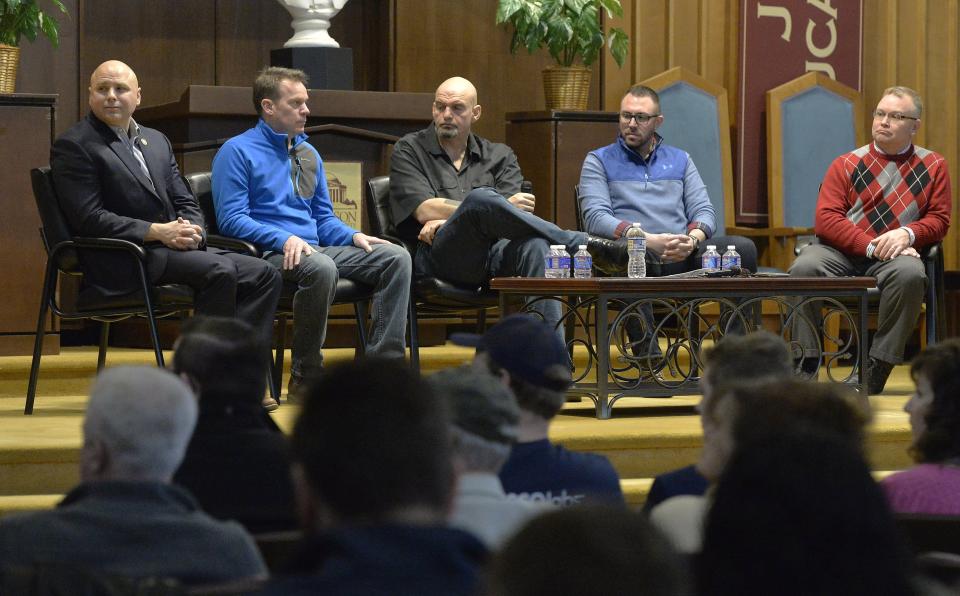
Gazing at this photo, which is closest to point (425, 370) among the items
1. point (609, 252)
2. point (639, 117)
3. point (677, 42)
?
point (609, 252)

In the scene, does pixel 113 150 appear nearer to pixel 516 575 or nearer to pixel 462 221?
pixel 462 221

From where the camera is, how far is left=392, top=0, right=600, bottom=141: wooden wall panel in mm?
6891

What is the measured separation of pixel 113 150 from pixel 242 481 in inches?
104

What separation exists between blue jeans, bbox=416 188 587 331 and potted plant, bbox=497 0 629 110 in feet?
5.18

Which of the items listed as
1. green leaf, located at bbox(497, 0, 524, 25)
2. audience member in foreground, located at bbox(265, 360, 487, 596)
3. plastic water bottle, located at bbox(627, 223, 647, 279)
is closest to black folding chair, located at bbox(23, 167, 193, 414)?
plastic water bottle, located at bbox(627, 223, 647, 279)

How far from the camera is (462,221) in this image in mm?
5008

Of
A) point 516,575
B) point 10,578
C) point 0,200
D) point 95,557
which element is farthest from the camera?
point 0,200

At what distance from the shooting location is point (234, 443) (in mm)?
2277

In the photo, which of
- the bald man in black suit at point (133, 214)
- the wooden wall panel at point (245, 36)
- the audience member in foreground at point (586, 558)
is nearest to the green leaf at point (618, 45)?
the wooden wall panel at point (245, 36)

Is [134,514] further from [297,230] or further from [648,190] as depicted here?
[648,190]

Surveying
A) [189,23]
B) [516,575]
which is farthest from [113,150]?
[516,575]

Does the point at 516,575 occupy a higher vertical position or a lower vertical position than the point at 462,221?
lower

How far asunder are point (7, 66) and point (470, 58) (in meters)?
2.36

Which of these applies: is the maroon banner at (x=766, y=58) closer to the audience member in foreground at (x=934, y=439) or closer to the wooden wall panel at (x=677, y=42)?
the wooden wall panel at (x=677, y=42)
